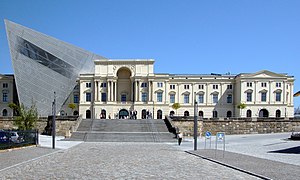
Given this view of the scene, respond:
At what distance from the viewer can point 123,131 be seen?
47.7 metres

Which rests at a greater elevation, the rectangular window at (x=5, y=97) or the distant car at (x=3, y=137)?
the rectangular window at (x=5, y=97)

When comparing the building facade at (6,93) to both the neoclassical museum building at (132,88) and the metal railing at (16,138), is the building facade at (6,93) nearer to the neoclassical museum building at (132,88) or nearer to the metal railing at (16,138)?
the neoclassical museum building at (132,88)

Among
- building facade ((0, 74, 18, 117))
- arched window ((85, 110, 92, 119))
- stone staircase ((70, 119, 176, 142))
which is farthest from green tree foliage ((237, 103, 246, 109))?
building facade ((0, 74, 18, 117))

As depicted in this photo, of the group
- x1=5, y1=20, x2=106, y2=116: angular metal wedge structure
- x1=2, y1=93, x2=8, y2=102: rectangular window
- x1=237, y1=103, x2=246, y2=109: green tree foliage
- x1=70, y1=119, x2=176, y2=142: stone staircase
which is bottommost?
x1=70, y1=119, x2=176, y2=142: stone staircase

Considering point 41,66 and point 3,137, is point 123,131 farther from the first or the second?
point 41,66

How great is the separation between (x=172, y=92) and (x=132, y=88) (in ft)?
30.3

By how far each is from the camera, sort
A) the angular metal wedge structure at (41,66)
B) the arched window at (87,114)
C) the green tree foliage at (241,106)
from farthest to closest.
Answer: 1. the arched window at (87,114)
2. the green tree foliage at (241,106)
3. the angular metal wedge structure at (41,66)

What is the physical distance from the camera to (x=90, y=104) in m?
78.9

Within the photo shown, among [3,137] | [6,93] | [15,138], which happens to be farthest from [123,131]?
[6,93]

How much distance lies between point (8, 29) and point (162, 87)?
3385 centimetres

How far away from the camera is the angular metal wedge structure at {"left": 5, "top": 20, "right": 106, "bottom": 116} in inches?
2581

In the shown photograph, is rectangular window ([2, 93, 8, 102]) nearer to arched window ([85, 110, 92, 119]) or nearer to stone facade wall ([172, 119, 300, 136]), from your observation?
arched window ([85, 110, 92, 119])

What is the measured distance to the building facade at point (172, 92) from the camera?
77750 millimetres

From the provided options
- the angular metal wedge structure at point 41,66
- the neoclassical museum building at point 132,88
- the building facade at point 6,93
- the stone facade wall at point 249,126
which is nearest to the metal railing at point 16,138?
the stone facade wall at point 249,126
